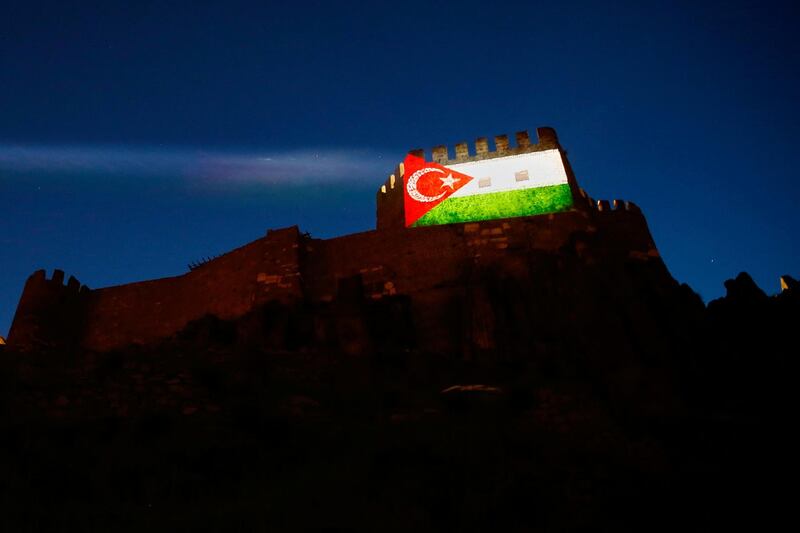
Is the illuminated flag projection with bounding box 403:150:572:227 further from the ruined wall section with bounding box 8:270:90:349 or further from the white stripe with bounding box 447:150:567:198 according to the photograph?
the ruined wall section with bounding box 8:270:90:349

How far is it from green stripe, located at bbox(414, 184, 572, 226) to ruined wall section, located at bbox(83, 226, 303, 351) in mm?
5830

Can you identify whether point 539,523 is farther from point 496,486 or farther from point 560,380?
point 560,380

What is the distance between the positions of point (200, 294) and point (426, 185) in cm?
986

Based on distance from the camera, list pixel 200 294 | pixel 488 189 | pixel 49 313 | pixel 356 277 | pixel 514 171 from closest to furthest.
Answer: pixel 356 277 → pixel 200 294 → pixel 49 313 → pixel 488 189 → pixel 514 171

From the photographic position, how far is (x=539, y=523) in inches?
306

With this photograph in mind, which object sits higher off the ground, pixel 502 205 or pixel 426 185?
pixel 426 185

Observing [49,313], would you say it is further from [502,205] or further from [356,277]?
[502,205]

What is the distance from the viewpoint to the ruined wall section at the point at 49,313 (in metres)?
20.9

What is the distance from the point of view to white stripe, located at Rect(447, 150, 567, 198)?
22062mm

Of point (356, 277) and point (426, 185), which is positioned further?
point (426, 185)

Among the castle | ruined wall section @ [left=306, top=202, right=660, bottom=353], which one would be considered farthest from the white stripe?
ruined wall section @ [left=306, top=202, right=660, bottom=353]

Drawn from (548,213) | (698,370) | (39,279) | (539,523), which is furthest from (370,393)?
(39,279)

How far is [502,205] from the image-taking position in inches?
859

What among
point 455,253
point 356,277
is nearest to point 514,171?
point 455,253
